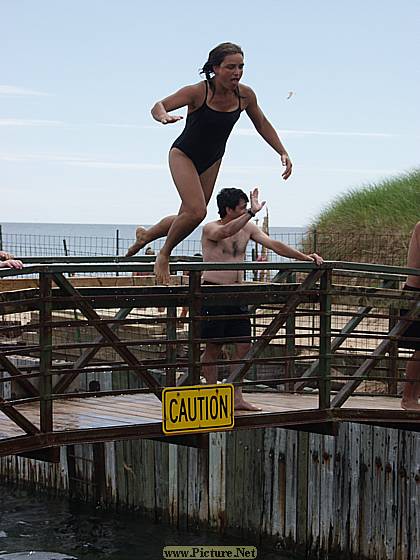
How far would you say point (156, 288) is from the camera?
945cm

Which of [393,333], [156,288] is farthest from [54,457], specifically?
[393,333]

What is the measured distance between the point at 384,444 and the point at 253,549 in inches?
81.7

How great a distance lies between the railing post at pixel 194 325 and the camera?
9203 mm

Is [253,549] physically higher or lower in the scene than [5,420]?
lower

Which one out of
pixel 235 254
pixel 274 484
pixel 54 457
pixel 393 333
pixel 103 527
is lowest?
pixel 103 527

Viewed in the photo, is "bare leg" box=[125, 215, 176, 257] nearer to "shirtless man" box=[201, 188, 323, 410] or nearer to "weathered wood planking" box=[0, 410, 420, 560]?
"shirtless man" box=[201, 188, 323, 410]

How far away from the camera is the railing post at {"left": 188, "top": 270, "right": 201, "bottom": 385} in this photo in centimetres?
920

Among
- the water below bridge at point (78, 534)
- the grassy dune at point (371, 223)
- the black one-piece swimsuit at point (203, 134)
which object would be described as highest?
the black one-piece swimsuit at point (203, 134)

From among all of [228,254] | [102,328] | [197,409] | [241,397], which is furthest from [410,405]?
[102,328]

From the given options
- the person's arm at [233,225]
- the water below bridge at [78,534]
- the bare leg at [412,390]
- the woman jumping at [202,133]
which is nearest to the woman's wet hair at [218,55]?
the woman jumping at [202,133]

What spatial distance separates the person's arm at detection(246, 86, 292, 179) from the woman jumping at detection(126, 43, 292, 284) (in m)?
0.21

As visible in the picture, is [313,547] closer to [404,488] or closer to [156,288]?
[404,488]

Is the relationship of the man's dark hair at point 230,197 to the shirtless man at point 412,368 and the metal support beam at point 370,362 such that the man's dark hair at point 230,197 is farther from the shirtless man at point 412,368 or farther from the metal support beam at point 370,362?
the metal support beam at point 370,362

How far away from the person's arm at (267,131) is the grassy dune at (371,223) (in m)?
15.3
